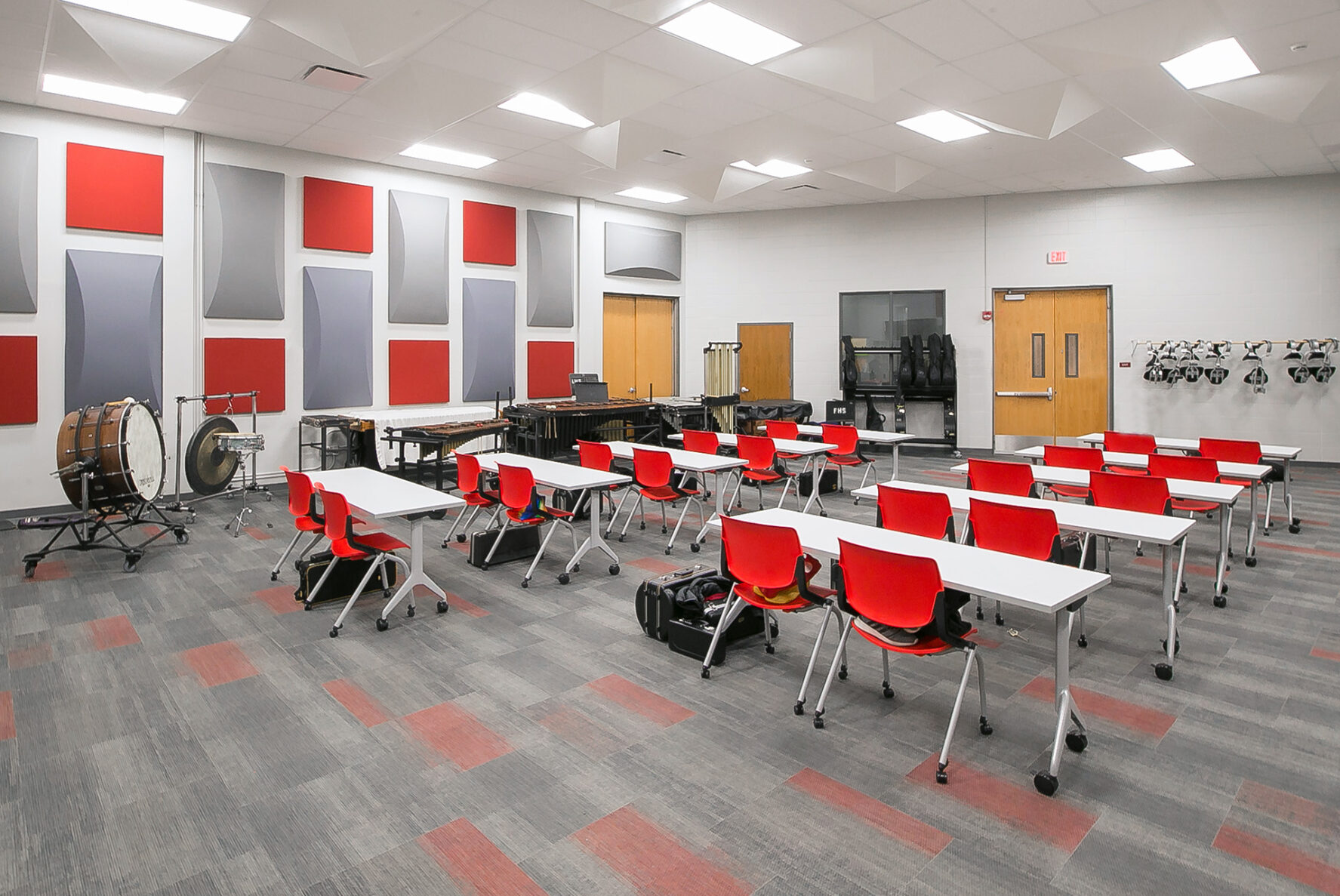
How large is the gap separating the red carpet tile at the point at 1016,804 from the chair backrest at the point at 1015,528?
118 centimetres

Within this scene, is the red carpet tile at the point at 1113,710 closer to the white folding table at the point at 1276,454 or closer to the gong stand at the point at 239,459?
the white folding table at the point at 1276,454

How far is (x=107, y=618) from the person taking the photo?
443cm

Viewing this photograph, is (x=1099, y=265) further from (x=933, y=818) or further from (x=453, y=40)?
(x=933, y=818)

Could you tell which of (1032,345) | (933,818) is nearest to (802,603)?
(933,818)

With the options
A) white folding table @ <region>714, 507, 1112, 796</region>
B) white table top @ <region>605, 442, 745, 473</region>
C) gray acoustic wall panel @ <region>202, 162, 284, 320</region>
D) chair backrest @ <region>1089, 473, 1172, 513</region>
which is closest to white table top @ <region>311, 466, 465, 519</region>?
white table top @ <region>605, 442, 745, 473</region>

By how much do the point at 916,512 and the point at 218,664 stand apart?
3760mm

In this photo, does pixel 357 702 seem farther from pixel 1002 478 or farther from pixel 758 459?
pixel 758 459

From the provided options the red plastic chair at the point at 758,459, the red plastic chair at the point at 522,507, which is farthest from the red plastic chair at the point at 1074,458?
the red plastic chair at the point at 522,507

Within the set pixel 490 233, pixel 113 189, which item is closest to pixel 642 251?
pixel 490 233

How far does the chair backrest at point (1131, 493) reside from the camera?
4402 millimetres

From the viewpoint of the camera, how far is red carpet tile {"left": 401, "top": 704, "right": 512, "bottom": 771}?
9.50ft

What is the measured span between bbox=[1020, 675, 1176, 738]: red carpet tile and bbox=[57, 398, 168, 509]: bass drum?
594cm

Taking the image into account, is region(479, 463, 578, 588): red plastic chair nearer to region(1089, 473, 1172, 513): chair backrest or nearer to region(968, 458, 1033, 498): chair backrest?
region(968, 458, 1033, 498): chair backrest

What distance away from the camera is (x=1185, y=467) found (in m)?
5.31
